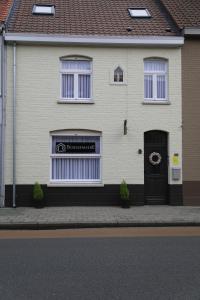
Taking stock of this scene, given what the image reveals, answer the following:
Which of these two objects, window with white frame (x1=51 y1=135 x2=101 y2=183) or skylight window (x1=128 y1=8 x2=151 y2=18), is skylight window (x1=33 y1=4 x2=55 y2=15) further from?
window with white frame (x1=51 y1=135 x2=101 y2=183)

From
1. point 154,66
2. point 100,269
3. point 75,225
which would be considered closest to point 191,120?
point 154,66

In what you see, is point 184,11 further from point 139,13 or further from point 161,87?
point 161,87

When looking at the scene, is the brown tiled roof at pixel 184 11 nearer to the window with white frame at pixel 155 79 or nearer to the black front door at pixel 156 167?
the window with white frame at pixel 155 79

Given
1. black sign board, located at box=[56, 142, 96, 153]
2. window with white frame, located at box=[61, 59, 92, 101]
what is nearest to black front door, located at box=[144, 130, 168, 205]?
black sign board, located at box=[56, 142, 96, 153]

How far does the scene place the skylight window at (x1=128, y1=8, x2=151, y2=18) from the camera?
1825 cm

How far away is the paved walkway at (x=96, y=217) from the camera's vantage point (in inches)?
490

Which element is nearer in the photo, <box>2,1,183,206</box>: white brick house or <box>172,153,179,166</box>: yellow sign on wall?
<box>2,1,183,206</box>: white brick house

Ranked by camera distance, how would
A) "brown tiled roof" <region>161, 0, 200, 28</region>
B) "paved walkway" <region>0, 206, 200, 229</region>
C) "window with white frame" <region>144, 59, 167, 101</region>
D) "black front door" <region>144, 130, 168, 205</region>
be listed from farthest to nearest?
"brown tiled roof" <region>161, 0, 200, 28</region> < "window with white frame" <region>144, 59, 167, 101</region> < "black front door" <region>144, 130, 168, 205</region> < "paved walkway" <region>0, 206, 200, 229</region>

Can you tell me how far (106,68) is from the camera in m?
16.6

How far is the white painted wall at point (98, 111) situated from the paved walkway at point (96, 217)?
1368mm

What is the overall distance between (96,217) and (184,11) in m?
9.70

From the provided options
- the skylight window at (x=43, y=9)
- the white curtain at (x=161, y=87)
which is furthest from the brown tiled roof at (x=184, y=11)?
the skylight window at (x=43, y=9)

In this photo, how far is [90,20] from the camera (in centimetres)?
1762

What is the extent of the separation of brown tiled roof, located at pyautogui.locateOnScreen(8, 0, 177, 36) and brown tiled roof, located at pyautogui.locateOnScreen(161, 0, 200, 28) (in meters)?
0.34
